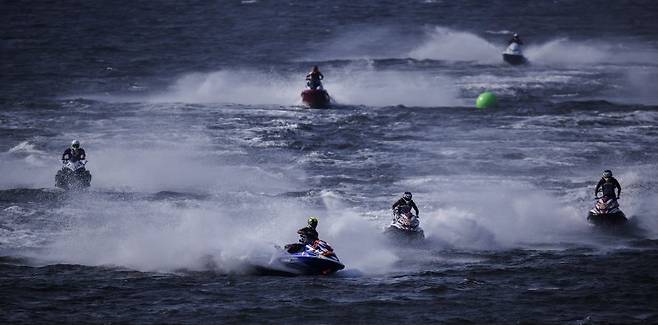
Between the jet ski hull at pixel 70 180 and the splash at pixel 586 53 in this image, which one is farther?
the splash at pixel 586 53

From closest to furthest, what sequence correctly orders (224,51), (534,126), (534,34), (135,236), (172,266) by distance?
(172,266)
(135,236)
(534,126)
(224,51)
(534,34)

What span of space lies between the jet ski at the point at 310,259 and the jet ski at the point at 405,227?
359 cm

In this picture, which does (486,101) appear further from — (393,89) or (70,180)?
(70,180)

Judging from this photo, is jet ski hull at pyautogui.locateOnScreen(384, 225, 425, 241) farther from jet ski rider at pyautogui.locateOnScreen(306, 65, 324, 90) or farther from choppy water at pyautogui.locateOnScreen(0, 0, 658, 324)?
jet ski rider at pyautogui.locateOnScreen(306, 65, 324, 90)

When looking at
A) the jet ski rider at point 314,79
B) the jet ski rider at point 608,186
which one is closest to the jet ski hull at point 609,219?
the jet ski rider at point 608,186

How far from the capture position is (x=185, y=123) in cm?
5006

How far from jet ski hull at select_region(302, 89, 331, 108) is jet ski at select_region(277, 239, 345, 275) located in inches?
1035

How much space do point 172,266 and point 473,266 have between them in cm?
765

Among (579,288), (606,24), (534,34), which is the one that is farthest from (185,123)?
(606,24)

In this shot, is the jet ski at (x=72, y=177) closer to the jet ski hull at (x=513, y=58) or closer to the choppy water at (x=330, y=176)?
the choppy water at (x=330, y=176)

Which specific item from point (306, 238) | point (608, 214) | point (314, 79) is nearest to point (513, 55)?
point (314, 79)

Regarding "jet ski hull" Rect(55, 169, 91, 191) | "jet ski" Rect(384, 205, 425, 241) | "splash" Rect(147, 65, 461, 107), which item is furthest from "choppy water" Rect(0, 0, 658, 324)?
"jet ski hull" Rect(55, 169, 91, 191)

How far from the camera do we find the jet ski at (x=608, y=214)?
33.2 m

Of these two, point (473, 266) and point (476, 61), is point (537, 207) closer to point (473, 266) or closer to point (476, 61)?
point (473, 266)
